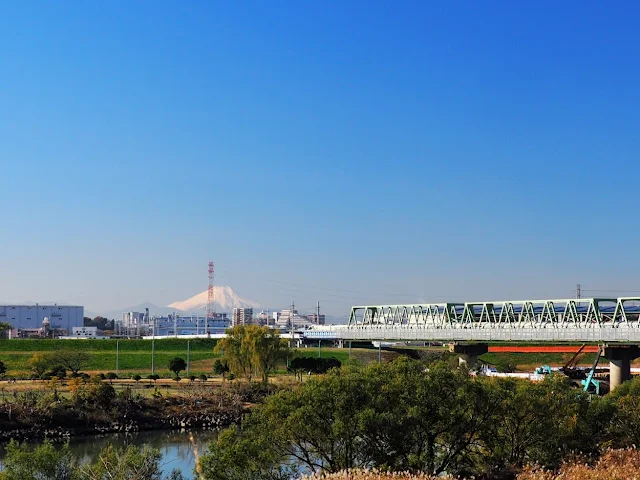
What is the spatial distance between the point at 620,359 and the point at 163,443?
30.6 metres

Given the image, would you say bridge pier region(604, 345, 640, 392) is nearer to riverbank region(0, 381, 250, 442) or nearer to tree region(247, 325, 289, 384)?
riverbank region(0, 381, 250, 442)

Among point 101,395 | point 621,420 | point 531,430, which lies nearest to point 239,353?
point 101,395

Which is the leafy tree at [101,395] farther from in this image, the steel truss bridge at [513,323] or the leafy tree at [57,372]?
the steel truss bridge at [513,323]

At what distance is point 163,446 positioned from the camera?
45906 millimetres

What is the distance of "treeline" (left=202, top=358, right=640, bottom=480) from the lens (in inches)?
1089

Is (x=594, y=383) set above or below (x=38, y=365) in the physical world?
below

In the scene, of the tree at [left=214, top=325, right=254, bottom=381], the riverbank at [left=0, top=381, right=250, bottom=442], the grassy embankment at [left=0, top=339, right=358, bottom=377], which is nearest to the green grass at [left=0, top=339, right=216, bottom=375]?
the grassy embankment at [left=0, top=339, right=358, bottom=377]

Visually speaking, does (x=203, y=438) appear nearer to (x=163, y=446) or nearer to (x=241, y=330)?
(x=163, y=446)

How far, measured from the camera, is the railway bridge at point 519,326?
55.6 meters

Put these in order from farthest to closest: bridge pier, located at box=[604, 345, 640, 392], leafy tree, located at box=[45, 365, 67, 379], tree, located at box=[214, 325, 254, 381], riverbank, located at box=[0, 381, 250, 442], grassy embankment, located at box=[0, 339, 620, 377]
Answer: grassy embankment, located at box=[0, 339, 620, 377]
leafy tree, located at box=[45, 365, 67, 379]
tree, located at box=[214, 325, 254, 381]
bridge pier, located at box=[604, 345, 640, 392]
riverbank, located at box=[0, 381, 250, 442]

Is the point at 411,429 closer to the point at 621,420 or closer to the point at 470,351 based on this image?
the point at 621,420

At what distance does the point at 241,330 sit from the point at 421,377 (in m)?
39.3

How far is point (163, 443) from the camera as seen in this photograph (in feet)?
154

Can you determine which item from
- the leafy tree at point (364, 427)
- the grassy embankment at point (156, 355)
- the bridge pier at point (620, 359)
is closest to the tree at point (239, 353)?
the grassy embankment at point (156, 355)
